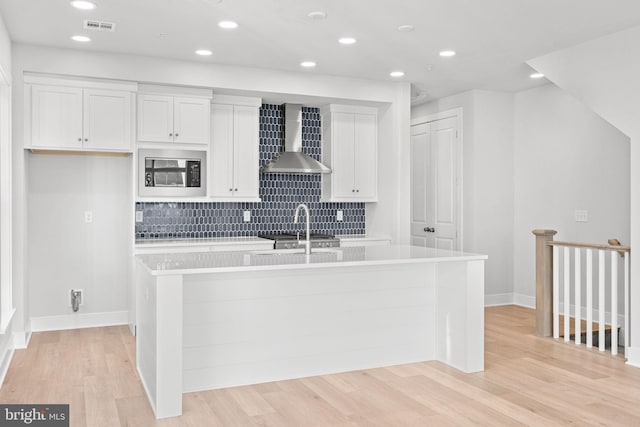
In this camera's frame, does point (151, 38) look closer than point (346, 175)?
Yes

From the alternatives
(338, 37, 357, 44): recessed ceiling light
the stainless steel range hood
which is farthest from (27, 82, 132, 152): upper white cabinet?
(338, 37, 357, 44): recessed ceiling light

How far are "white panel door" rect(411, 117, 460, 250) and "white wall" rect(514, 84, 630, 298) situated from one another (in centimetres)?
76

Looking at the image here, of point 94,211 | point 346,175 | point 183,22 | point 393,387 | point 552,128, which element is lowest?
point 393,387

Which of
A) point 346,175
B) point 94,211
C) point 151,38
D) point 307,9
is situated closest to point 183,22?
point 151,38

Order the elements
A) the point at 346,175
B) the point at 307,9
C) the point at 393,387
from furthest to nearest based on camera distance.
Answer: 1. the point at 346,175
2. the point at 307,9
3. the point at 393,387

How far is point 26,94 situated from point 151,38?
1.24 meters

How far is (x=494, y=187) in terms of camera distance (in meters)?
6.71

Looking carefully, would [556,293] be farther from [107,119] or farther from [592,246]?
[107,119]

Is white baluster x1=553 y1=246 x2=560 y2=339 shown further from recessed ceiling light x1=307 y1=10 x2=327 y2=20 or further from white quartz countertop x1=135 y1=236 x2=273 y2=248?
recessed ceiling light x1=307 y1=10 x2=327 y2=20

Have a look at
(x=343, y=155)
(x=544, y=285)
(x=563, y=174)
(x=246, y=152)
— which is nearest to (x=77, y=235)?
(x=246, y=152)

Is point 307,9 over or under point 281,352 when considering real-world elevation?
over

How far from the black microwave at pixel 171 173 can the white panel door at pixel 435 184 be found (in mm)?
3110

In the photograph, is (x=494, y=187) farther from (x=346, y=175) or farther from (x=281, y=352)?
(x=281, y=352)

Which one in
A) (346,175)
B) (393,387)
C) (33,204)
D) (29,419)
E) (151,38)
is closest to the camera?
(29,419)
